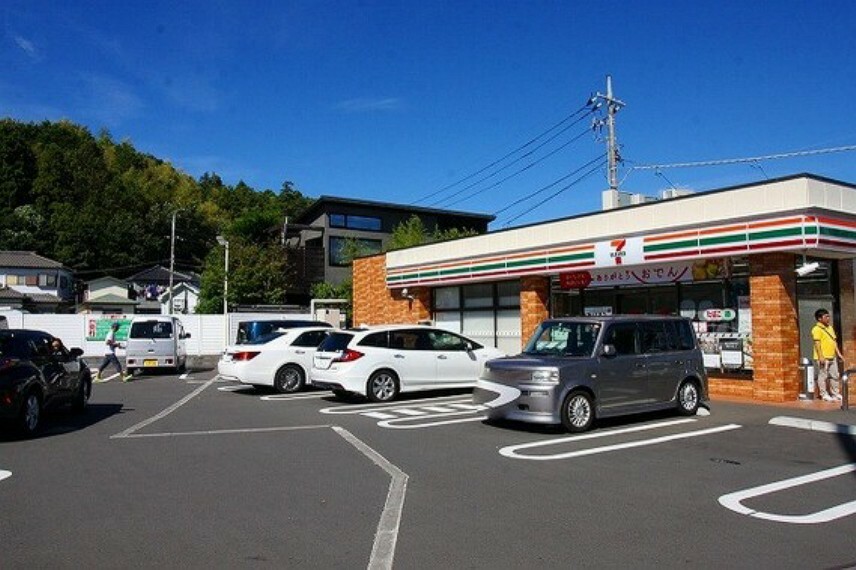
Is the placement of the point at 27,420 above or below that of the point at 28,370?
below

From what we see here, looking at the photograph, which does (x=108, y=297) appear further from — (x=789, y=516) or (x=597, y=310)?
(x=789, y=516)

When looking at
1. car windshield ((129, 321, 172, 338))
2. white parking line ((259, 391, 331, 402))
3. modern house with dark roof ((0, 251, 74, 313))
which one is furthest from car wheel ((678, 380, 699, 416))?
modern house with dark roof ((0, 251, 74, 313))

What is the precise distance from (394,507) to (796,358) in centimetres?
1074

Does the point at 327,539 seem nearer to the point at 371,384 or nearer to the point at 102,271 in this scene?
the point at 371,384

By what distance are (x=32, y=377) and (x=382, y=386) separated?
6.58 metres

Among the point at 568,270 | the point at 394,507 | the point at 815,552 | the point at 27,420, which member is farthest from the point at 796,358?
the point at 27,420

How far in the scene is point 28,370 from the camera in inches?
428

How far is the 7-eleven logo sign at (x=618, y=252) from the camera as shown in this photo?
54.4 feet

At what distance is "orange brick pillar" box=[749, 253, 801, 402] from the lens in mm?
14148

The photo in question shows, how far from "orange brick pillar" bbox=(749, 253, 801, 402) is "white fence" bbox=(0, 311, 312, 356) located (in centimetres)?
Result: 2318

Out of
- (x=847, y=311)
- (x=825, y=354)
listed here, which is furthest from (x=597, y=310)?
(x=825, y=354)

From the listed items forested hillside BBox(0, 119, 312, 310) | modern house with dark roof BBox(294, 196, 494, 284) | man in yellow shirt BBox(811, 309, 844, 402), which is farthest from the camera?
forested hillside BBox(0, 119, 312, 310)

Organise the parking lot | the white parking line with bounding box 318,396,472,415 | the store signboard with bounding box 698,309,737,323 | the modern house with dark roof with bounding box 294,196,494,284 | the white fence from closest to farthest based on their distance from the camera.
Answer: the parking lot
the white parking line with bounding box 318,396,472,415
the store signboard with bounding box 698,309,737,323
the white fence
the modern house with dark roof with bounding box 294,196,494,284

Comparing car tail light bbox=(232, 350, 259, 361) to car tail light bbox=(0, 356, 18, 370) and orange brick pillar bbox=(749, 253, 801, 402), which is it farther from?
orange brick pillar bbox=(749, 253, 801, 402)
